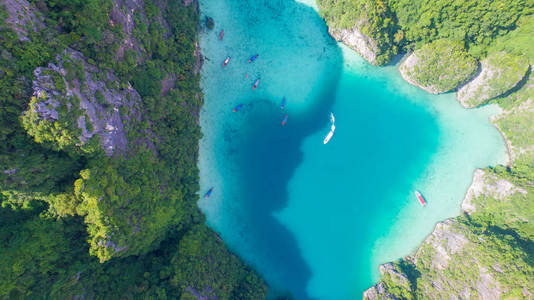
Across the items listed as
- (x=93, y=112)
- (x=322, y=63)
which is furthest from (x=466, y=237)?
(x=93, y=112)

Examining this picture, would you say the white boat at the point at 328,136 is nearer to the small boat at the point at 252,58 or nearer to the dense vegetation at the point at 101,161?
the small boat at the point at 252,58

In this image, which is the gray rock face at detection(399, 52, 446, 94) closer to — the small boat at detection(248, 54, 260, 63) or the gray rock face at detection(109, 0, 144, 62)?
the small boat at detection(248, 54, 260, 63)

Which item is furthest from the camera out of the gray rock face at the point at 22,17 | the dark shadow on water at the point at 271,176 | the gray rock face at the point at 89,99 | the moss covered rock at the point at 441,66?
the dark shadow on water at the point at 271,176

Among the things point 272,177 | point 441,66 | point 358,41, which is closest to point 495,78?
point 441,66

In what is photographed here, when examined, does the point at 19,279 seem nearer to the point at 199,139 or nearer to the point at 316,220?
the point at 199,139

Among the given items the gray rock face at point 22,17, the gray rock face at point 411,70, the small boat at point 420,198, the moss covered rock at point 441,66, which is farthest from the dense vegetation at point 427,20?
the gray rock face at point 22,17

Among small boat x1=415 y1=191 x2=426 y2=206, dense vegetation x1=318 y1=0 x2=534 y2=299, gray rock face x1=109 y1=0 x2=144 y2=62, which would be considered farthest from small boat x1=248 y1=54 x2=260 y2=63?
small boat x1=415 y1=191 x2=426 y2=206

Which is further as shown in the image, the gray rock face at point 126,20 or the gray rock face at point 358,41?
the gray rock face at point 358,41
